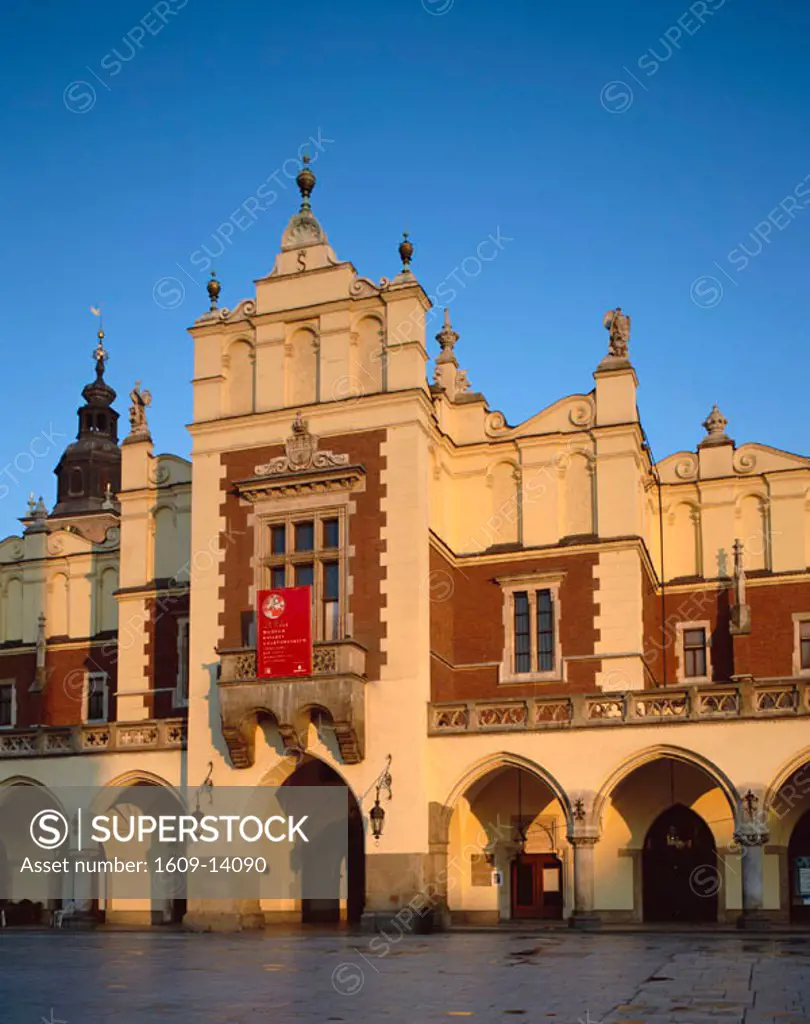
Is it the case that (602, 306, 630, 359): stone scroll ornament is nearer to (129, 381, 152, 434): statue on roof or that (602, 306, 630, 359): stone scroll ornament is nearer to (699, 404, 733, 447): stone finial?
(699, 404, 733, 447): stone finial

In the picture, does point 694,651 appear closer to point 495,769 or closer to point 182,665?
point 495,769

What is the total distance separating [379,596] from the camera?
3183cm

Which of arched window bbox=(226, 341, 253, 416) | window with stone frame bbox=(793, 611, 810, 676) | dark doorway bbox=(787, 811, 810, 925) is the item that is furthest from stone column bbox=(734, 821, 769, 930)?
arched window bbox=(226, 341, 253, 416)

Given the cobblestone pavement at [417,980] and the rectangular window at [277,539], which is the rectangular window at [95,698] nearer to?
the rectangular window at [277,539]

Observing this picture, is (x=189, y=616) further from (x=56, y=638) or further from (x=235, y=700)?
(x=56, y=638)

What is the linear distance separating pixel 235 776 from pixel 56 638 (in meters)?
11.1

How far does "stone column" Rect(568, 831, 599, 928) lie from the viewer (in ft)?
95.2

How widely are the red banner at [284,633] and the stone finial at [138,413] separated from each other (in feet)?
29.7

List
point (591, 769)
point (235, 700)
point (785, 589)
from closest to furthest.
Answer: point (591, 769)
point (235, 700)
point (785, 589)

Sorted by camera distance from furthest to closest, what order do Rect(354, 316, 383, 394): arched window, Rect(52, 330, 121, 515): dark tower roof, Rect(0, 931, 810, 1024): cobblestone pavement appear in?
Rect(52, 330, 121, 515): dark tower roof
Rect(354, 316, 383, 394): arched window
Rect(0, 931, 810, 1024): cobblestone pavement

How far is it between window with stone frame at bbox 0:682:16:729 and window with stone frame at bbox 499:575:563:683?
53.6 ft

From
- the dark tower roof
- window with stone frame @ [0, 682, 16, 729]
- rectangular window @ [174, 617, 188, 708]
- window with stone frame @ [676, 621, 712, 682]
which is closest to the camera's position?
window with stone frame @ [676, 621, 712, 682]

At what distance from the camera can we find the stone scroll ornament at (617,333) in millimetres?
34875

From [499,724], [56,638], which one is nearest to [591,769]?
[499,724]
